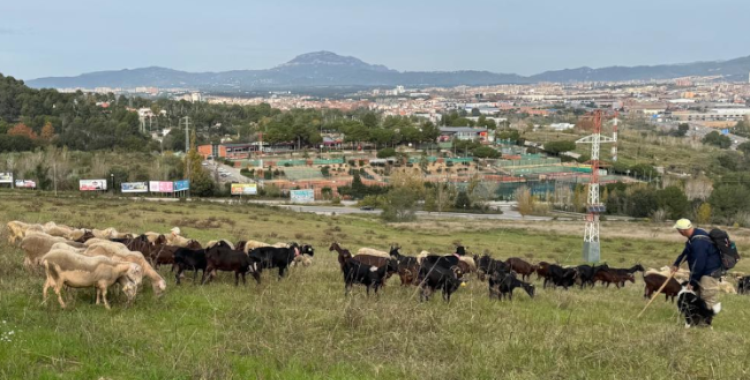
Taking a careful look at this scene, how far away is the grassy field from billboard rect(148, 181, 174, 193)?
46362 mm

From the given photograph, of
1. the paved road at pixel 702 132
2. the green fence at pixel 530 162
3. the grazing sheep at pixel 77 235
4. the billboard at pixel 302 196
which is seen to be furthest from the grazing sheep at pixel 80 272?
the paved road at pixel 702 132

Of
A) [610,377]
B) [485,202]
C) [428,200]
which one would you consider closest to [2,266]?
[610,377]

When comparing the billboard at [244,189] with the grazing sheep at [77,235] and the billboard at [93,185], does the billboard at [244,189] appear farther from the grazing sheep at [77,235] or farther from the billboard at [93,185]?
the grazing sheep at [77,235]

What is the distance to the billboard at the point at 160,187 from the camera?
5697 centimetres

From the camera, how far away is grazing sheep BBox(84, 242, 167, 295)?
9688 mm

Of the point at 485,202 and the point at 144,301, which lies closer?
the point at 144,301

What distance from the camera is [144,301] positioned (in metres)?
9.20

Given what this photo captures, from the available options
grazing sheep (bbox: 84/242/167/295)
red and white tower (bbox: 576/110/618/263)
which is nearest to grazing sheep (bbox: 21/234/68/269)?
grazing sheep (bbox: 84/242/167/295)

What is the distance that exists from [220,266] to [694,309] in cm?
812

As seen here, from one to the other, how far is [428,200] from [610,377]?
57791mm

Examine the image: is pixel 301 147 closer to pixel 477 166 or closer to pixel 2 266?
pixel 477 166

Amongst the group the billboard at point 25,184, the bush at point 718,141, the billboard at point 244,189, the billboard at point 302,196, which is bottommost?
the billboard at point 302,196

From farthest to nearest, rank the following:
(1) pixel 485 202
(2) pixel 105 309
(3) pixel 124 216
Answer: (1) pixel 485 202 → (3) pixel 124 216 → (2) pixel 105 309

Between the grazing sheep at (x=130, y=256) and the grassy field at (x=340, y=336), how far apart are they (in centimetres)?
23
